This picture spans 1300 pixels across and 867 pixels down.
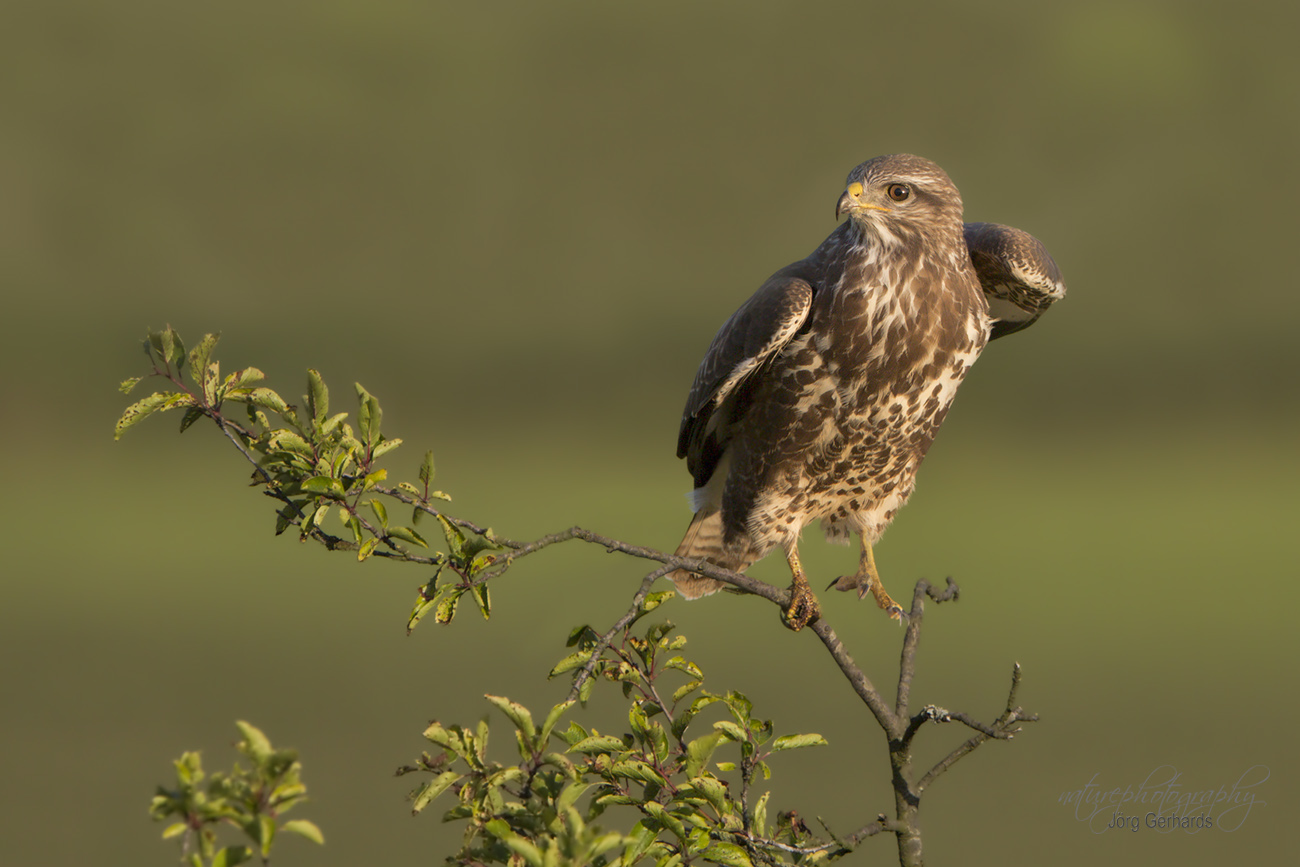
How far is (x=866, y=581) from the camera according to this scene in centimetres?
425

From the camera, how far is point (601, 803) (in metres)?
2.12

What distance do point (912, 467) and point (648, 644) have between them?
1959 millimetres

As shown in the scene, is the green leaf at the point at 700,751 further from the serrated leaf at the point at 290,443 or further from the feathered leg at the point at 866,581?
the feathered leg at the point at 866,581

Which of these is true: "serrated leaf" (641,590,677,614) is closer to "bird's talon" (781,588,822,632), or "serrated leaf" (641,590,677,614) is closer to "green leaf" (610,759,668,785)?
"green leaf" (610,759,668,785)

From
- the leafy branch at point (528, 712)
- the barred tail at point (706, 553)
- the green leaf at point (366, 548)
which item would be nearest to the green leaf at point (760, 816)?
the leafy branch at point (528, 712)

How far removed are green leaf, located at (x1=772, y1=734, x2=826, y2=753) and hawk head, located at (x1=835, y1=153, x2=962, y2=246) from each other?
6.24 feet

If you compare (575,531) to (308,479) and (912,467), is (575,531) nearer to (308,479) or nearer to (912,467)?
(308,479)

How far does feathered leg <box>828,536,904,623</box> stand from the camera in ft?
13.9

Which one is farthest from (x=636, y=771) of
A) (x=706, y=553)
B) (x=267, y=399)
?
(x=706, y=553)

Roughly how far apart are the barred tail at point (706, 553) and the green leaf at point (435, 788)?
246cm

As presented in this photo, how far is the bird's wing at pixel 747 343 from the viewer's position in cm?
354

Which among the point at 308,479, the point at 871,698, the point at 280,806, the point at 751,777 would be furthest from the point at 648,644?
the point at 280,806

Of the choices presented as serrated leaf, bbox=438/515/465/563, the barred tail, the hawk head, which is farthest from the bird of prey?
serrated leaf, bbox=438/515/465/563

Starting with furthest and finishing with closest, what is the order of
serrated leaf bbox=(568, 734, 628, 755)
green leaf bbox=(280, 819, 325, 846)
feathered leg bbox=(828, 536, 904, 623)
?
1. feathered leg bbox=(828, 536, 904, 623)
2. serrated leaf bbox=(568, 734, 628, 755)
3. green leaf bbox=(280, 819, 325, 846)
